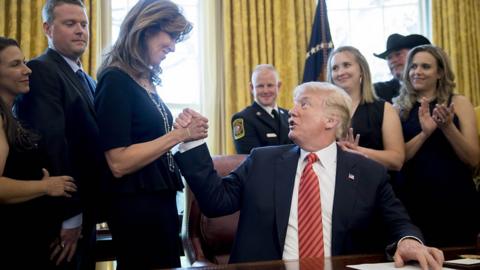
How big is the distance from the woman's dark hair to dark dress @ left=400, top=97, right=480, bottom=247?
194 centimetres

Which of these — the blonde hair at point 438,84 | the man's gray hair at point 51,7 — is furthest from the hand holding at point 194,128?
the blonde hair at point 438,84

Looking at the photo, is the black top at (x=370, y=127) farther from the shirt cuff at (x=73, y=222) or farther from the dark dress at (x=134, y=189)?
the shirt cuff at (x=73, y=222)

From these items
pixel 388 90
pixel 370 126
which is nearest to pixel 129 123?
pixel 370 126

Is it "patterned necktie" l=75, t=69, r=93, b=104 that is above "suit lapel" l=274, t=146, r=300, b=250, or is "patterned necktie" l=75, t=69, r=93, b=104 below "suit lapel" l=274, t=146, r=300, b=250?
above

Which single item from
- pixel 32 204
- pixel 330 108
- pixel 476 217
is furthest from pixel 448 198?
pixel 32 204

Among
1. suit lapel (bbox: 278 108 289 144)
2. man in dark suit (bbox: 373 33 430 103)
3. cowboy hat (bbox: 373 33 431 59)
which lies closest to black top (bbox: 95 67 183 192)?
suit lapel (bbox: 278 108 289 144)

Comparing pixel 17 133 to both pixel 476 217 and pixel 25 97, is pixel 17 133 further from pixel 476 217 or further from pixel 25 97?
pixel 476 217

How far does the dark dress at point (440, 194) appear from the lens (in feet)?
9.34

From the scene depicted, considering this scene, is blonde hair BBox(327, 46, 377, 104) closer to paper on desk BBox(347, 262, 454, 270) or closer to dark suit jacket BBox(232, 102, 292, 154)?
dark suit jacket BBox(232, 102, 292, 154)

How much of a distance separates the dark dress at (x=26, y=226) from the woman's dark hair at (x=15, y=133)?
4 centimetres

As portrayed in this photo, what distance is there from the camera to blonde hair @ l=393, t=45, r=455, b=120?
2.99 meters

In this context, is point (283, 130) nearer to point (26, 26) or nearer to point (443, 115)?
point (443, 115)

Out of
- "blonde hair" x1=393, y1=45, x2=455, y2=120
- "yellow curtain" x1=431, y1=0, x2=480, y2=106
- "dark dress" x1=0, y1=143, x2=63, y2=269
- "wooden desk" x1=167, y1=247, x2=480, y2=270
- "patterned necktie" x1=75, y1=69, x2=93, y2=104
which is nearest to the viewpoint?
"wooden desk" x1=167, y1=247, x2=480, y2=270

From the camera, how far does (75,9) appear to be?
236 centimetres
